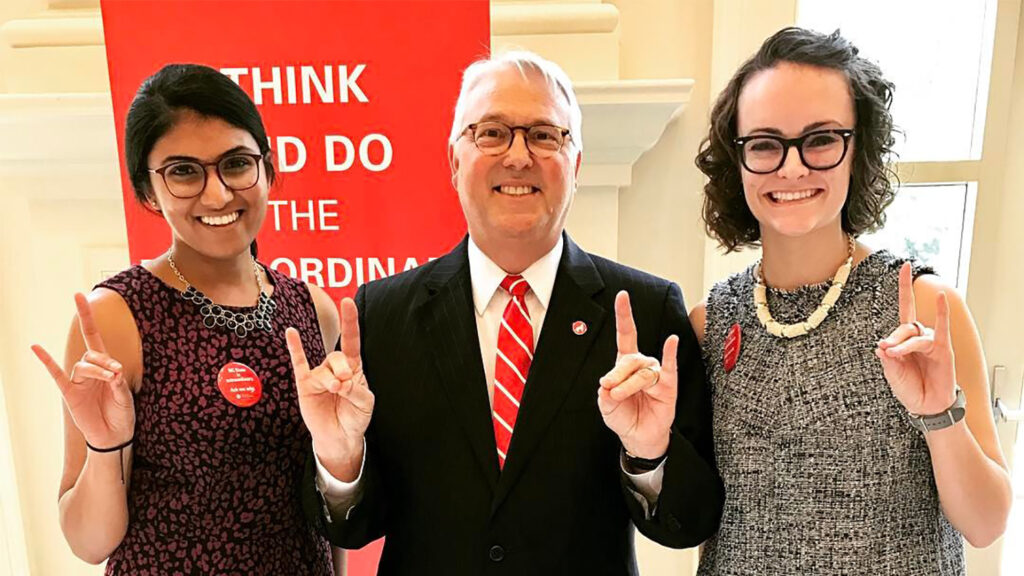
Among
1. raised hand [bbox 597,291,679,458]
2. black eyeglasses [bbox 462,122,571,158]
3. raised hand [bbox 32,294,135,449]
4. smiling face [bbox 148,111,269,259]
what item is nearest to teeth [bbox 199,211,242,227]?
smiling face [bbox 148,111,269,259]

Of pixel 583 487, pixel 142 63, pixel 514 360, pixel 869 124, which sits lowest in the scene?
pixel 583 487

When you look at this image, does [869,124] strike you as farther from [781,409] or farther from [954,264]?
[954,264]

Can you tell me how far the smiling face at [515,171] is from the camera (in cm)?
130

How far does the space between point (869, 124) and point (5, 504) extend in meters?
3.10

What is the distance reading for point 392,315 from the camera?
4.53 feet

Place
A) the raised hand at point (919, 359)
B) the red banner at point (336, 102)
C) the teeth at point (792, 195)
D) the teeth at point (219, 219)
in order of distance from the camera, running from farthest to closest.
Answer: the red banner at point (336, 102), the teeth at point (219, 219), the teeth at point (792, 195), the raised hand at point (919, 359)

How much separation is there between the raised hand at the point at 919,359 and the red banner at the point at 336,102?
129 cm

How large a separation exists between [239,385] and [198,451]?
0.14 m

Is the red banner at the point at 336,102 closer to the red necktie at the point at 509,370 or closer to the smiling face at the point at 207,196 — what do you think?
the smiling face at the point at 207,196

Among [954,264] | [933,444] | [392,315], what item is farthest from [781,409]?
[954,264]

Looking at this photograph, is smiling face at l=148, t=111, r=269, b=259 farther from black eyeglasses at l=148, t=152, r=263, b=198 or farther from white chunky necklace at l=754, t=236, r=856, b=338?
white chunky necklace at l=754, t=236, r=856, b=338

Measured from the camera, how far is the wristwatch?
1.10 metres

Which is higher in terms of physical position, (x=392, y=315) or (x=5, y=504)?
(x=392, y=315)

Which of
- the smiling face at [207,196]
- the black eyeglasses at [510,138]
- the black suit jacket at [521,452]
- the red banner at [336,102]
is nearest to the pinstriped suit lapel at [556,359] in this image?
the black suit jacket at [521,452]
